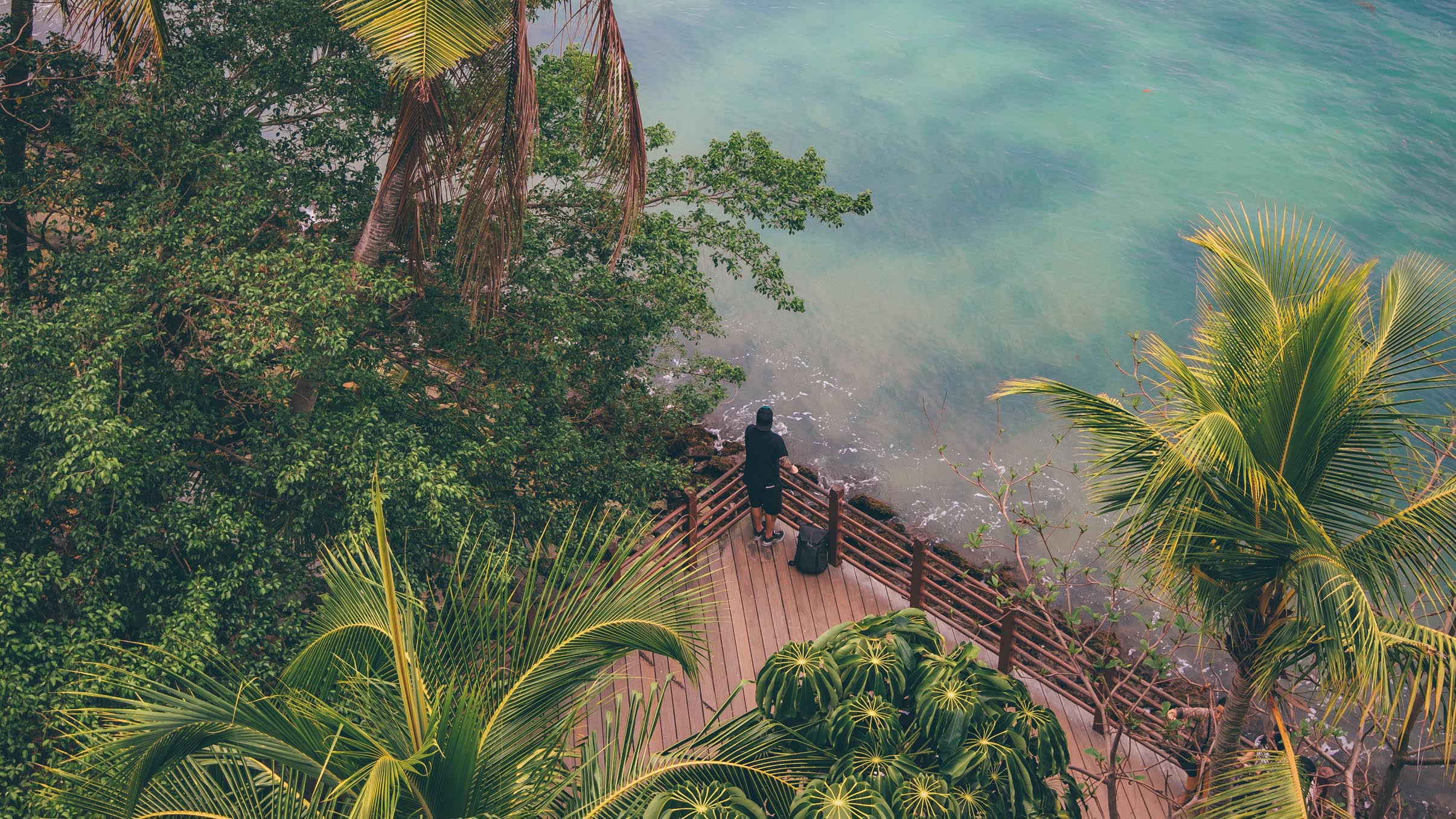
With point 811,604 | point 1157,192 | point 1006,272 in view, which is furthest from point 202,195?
point 1157,192

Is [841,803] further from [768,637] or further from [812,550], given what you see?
[812,550]

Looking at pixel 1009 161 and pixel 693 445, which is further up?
pixel 1009 161

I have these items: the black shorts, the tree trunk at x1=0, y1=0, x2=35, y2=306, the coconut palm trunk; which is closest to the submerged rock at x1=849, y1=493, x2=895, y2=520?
the black shorts

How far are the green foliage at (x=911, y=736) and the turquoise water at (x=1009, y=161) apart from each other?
900 centimetres

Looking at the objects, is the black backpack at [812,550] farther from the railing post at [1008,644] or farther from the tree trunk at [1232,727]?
the tree trunk at [1232,727]

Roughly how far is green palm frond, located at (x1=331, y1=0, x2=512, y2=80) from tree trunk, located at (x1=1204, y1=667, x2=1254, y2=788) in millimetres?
5469

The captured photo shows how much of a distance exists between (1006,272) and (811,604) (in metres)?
10.8

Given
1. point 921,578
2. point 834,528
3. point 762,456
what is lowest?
point 921,578

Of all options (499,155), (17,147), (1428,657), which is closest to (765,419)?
(499,155)

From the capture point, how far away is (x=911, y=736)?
5.43m

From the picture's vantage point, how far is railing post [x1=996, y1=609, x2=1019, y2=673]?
8.63m

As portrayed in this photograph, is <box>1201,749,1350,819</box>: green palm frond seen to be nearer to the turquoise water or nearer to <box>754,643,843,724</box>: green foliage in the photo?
<box>754,643,843,724</box>: green foliage

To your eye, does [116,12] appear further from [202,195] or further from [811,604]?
[811,604]

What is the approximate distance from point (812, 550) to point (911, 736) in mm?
4493
